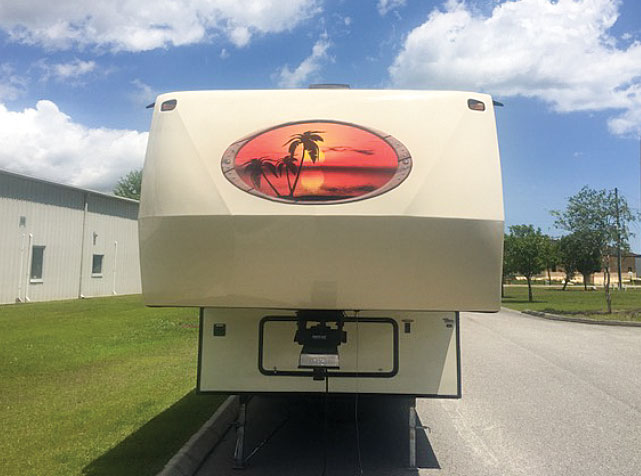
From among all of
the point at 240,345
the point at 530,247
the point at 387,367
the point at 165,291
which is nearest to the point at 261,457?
the point at 240,345

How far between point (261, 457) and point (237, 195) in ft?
8.90

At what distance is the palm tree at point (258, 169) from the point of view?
3579 mm

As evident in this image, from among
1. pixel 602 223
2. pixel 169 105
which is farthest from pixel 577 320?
pixel 169 105

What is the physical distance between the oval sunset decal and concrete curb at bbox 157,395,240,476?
2396mm

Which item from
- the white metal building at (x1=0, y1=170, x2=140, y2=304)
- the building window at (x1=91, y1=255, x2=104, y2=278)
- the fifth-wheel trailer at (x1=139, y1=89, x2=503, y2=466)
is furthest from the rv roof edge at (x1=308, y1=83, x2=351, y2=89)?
the building window at (x1=91, y1=255, x2=104, y2=278)

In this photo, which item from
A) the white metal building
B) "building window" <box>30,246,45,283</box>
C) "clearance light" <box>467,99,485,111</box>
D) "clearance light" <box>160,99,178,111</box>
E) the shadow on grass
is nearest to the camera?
"clearance light" <box>467,99,485,111</box>

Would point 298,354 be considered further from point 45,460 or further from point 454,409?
point 454,409

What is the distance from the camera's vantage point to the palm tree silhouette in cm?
357

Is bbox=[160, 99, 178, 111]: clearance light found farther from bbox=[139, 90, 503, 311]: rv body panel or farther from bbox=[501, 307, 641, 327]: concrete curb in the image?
bbox=[501, 307, 641, 327]: concrete curb

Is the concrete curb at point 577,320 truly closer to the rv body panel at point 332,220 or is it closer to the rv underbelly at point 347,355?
the rv underbelly at point 347,355

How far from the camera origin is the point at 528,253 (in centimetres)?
3388

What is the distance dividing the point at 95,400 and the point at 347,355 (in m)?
3.69

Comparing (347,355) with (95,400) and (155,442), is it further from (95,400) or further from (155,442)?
(95,400)

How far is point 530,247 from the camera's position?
33906 millimetres
